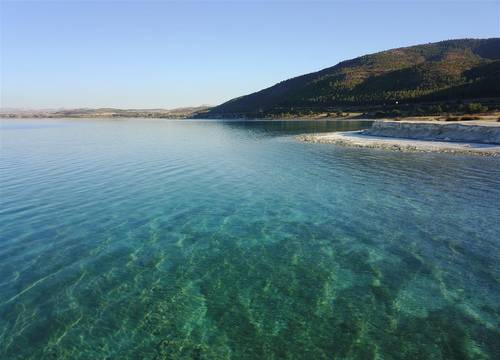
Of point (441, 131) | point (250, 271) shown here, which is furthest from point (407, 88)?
point (250, 271)

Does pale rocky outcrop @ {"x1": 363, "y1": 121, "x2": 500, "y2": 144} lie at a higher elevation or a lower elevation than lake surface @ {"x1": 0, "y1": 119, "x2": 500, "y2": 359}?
lower

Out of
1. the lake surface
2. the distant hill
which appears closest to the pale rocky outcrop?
the lake surface

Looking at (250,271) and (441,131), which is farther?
(441,131)

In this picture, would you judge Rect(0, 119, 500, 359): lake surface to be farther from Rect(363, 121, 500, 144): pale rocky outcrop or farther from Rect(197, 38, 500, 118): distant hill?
Rect(197, 38, 500, 118): distant hill

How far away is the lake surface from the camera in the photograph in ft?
28.6

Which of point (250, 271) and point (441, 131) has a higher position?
point (250, 271)

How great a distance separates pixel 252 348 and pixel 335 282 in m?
4.40

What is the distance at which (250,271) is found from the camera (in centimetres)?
1251

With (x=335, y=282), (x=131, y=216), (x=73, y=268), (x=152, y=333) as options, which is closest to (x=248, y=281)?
(x=335, y=282)

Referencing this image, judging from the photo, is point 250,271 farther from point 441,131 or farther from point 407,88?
point 407,88

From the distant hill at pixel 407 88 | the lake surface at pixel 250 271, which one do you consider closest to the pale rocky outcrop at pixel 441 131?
the lake surface at pixel 250 271

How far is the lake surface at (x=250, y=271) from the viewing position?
870cm

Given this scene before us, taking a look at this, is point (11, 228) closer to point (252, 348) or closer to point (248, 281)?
point (248, 281)

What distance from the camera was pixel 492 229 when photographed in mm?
16312
